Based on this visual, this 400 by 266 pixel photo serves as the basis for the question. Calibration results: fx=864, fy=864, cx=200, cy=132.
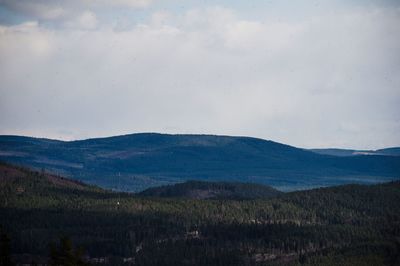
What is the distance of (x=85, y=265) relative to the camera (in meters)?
107

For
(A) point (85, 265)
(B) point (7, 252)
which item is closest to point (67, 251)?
(A) point (85, 265)

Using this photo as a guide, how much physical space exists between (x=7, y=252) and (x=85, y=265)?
11.4 m

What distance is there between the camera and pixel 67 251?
102250mm

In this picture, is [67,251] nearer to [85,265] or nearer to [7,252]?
[85,265]

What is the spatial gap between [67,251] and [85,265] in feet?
16.9

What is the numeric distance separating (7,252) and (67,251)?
488 inches

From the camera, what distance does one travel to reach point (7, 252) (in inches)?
4358

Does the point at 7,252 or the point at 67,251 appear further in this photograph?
the point at 7,252
